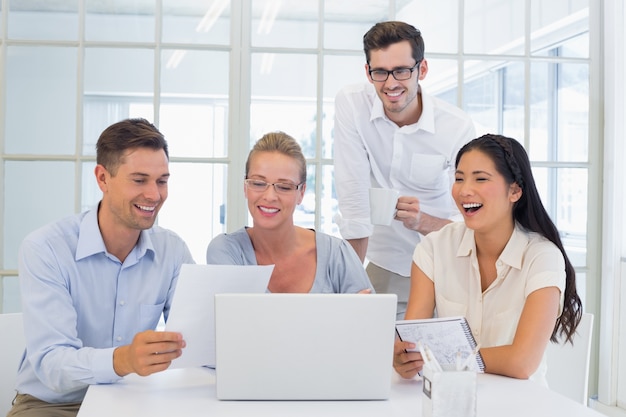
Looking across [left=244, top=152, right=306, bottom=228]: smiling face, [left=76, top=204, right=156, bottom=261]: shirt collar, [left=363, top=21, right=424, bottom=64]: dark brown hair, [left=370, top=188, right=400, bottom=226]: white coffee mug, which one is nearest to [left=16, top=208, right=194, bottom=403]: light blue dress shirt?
[left=76, top=204, right=156, bottom=261]: shirt collar

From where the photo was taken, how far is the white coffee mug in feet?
7.36

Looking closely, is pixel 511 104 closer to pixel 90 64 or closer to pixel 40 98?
pixel 90 64

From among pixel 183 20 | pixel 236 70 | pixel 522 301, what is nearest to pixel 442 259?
pixel 522 301

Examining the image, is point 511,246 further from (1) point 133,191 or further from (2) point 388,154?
(1) point 133,191

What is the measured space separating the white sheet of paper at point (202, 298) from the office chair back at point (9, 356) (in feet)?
2.36

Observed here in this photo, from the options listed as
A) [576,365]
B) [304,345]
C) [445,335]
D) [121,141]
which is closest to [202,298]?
[304,345]

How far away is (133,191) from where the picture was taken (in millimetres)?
1954

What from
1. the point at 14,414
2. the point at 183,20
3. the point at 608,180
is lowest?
the point at 14,414

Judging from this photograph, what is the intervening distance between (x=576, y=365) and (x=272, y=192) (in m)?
1.04

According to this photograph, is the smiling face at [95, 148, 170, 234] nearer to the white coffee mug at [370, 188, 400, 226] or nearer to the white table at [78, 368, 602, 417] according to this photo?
the white table at [78, 368, 602, 417]

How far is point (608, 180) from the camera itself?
3.48m

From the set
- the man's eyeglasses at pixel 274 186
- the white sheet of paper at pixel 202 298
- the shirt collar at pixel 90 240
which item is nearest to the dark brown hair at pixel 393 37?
the man's eyeglasses at pixel 274 186

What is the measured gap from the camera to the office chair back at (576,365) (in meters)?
2.23

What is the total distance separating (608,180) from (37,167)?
2.58m
